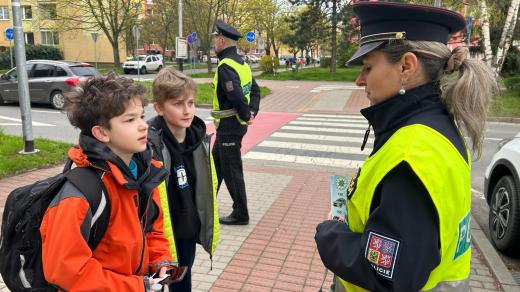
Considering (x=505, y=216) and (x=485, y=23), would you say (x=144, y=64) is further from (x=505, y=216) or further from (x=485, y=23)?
(x=505, y=216)

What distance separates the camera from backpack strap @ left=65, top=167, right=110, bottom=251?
67.1 inches

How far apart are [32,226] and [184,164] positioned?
122 cm

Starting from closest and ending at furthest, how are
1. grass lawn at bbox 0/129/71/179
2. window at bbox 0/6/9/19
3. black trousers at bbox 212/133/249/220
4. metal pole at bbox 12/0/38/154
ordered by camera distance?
black trousers at bbox 212/133/249/220 < grass lawn at bbox 0/129/71/179 < metal pole at bbox 12/0/38/154 < window at bbox 0/6/9/19

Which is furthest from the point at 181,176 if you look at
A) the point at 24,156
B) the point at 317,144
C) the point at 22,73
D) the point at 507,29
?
the point at 507,29

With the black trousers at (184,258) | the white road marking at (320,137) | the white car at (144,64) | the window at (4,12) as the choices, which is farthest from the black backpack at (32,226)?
the window at (4,12)

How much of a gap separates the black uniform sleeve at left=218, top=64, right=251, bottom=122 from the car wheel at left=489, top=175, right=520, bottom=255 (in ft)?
8.78

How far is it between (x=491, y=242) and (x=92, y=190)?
14.3 ft

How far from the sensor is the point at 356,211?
1.51 meters

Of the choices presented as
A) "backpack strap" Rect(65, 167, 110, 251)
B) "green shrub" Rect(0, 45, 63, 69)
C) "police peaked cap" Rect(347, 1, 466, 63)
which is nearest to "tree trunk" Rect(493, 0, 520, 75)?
"police peaked cap" Rect(347, 1, 466, 63)

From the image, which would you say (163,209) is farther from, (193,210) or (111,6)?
(111,6)

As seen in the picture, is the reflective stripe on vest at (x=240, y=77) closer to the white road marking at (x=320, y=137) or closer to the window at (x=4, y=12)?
the white road marking at (x=320, y=137)

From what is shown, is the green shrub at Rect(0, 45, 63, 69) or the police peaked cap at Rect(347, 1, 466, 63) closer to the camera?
the police peaked cap at Rect(347, 1, 466, 63)

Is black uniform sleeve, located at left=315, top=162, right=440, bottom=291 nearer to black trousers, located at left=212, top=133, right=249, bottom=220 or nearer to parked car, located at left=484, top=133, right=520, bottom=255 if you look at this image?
parked car, located at left=484, top=133, right=520, bottom=255

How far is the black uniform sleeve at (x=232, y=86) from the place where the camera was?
15.3 feet
